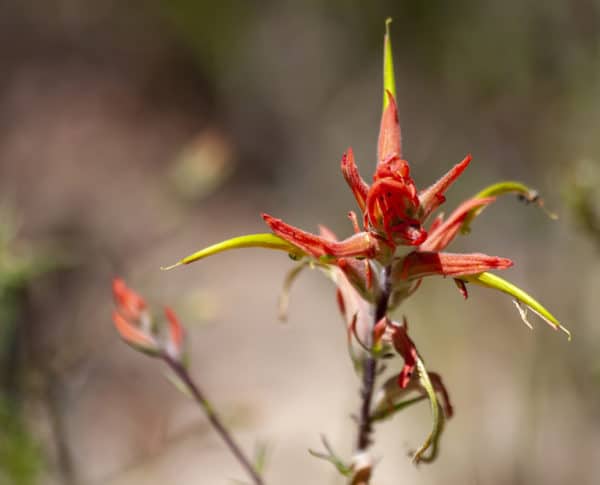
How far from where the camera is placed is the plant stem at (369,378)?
96 cm

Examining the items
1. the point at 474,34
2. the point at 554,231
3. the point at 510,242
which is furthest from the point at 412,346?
the point at 474,34

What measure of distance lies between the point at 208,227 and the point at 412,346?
405cm

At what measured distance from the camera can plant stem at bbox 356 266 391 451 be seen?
3.17 feet

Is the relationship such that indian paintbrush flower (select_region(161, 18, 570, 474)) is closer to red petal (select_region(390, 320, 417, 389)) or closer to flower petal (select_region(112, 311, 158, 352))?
red petal (select_region(390, 320, 417, 389))

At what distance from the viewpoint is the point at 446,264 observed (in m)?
0.89

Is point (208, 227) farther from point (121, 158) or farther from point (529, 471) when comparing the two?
point (529, 471)

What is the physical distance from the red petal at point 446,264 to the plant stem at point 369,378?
0.03 meters

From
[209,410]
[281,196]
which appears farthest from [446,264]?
[281,196]

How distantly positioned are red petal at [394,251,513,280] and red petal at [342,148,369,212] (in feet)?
0.32

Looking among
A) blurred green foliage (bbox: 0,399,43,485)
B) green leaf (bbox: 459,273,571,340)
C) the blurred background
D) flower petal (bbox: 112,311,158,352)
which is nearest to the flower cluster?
green leaf (bbox: 459,273,571,340)

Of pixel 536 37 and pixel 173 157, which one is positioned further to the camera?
pixel 173 157

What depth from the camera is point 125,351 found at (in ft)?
13.5

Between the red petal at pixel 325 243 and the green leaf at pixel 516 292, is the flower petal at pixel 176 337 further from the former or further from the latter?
the green leaf at pixel 516 292

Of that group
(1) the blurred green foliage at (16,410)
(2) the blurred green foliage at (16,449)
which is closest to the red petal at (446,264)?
(1) the blurred green foliage at (16,410)
